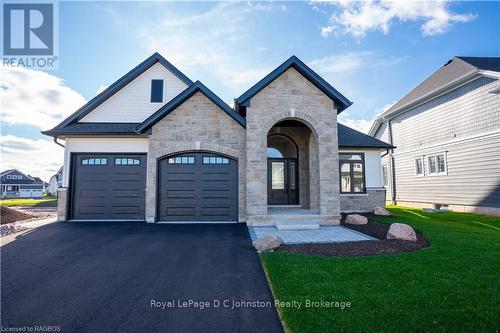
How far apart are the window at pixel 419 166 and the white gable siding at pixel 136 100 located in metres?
16.7

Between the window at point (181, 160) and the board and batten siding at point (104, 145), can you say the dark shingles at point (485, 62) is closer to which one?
the window at point (181, 160)

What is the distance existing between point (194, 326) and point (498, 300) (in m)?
4.39

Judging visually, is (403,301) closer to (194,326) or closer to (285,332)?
(285,332)

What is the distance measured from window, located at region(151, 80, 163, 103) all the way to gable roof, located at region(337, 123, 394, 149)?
32.2ft

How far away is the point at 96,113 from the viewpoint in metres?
12.1

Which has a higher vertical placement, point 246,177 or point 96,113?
point 96,113

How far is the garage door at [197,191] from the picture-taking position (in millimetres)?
10383

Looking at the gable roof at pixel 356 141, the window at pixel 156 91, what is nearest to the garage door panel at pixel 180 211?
the window at pixel 156 91

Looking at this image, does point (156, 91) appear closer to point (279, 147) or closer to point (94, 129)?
point (94, 129)

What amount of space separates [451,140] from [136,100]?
1832 cm

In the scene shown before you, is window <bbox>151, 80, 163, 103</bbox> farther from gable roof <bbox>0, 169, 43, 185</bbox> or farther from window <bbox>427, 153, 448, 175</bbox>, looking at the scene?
gable roof <bbox>0, 169, 43, 185</bbox>

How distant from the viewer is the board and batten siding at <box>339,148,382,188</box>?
535 inches

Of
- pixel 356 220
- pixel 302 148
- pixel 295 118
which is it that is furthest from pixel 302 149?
pixel 356 220

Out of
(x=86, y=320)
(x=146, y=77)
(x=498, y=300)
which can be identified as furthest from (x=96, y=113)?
(x=498, y=300)
